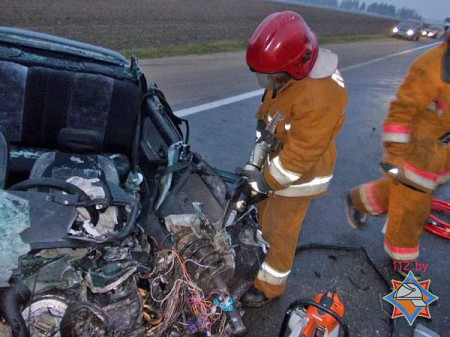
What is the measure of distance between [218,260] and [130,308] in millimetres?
509

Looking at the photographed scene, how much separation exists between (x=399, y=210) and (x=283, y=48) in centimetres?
158

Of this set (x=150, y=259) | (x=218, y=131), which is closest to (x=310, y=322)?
(x=150, y=259)

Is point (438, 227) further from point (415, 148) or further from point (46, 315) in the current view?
point (46, 315)

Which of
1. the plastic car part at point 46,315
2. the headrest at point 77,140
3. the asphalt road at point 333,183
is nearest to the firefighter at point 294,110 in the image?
Result: the asphalt road at point 333,183

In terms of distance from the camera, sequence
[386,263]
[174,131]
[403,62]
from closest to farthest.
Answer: [174,131]
[386,263]
[403,62]

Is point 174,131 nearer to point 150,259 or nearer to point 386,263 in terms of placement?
point 150,259

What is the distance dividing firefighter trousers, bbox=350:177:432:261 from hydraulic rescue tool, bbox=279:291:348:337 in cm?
116

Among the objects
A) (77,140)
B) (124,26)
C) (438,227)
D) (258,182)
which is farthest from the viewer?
(124,26)

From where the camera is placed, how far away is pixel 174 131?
10.0 feet

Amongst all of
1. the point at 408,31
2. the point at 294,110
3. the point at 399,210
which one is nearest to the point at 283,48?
the point at 294,110

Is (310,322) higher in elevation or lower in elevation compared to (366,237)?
higher

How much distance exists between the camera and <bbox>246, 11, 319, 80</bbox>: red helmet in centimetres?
237

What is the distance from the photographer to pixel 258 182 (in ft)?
8.62

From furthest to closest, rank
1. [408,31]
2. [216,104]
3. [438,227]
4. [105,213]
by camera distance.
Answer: [408,31], [216,104], [438,227], [105,213]
